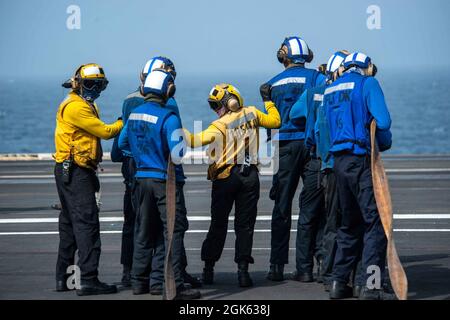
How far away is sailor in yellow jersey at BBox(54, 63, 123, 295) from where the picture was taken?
13.5m

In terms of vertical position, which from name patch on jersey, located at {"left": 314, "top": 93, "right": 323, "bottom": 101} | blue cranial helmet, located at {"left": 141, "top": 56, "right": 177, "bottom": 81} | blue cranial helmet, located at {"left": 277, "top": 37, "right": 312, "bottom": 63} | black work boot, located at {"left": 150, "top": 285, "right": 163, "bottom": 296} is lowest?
black work boot, located at {"left": 150, "top": 285, "right": 163, "bottom": 296}

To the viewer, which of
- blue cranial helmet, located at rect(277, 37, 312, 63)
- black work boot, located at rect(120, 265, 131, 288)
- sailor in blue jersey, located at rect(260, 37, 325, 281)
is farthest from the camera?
blue cranial helmet, located at rect(277, 37, 312, 63)

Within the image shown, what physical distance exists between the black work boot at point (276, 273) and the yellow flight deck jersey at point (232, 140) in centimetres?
117

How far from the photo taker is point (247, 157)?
1388 cm

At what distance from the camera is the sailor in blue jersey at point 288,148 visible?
566 inches

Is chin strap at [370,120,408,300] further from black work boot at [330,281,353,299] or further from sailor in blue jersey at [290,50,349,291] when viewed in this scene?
sailor in blue jersey at [290,50,349,291]

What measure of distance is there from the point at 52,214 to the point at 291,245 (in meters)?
5.52

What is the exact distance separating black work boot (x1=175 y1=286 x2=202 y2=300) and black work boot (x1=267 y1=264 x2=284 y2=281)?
51.5 inches

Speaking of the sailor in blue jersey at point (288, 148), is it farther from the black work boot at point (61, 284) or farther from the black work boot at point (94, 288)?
the black work boot at point (61, 284)

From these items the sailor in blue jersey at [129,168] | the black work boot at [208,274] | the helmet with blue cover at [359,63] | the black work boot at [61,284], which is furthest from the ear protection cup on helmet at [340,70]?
the black work boot at [61,284]

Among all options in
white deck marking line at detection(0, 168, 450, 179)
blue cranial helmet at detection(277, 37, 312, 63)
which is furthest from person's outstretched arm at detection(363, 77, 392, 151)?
white deck marking line at detection(0, 168, 450, 179)

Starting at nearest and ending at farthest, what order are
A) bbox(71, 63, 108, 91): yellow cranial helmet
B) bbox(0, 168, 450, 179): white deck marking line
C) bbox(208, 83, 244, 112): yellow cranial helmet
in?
bbox(71, 63, 108, 91): yellow cranial helmet
bbox(208, 83, 244, 112): yellow cranial helmet
bbox(0, 168, 450, 179): white deck marking line
